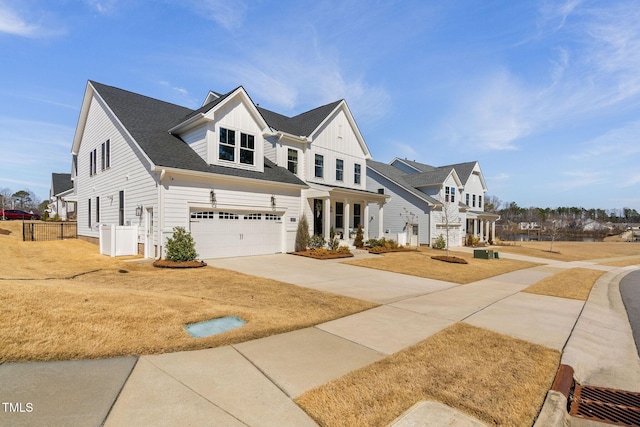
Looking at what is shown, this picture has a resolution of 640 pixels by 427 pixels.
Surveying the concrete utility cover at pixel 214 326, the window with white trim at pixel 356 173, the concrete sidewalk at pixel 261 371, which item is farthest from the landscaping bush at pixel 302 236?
the concrete utility cover at pixel 214 326

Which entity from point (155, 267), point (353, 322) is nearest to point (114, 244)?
point (155, 267)

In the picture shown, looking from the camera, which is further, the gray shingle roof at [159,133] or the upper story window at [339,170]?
the upper story window at [339,170]

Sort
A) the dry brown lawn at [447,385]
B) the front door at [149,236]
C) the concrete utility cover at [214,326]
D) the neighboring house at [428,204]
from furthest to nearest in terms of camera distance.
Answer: the neighboring house at [428,204], the front door at [149,236], the concrete utility cover at [214,326], the dry brown lawn at [447,385]

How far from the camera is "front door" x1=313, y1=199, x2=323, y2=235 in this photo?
19750 mm

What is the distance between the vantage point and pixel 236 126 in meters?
15.9

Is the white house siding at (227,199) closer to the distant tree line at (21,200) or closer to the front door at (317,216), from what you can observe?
the front door at (317,216)

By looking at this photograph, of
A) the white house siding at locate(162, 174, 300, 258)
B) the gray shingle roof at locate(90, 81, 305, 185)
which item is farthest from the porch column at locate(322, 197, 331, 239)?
the gray shingle roof at locate(90, 81, 305, 185)

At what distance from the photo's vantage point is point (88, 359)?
156 inches

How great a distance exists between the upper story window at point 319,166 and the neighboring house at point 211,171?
0.07 m

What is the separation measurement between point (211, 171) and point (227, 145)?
7.16ft

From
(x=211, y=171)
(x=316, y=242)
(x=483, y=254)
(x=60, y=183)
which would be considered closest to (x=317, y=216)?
(x=316, y=242)

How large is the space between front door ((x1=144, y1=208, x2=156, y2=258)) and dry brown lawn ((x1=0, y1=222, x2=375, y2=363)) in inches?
149

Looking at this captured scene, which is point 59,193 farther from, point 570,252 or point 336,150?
point 570,252

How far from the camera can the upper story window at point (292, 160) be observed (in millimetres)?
19833
